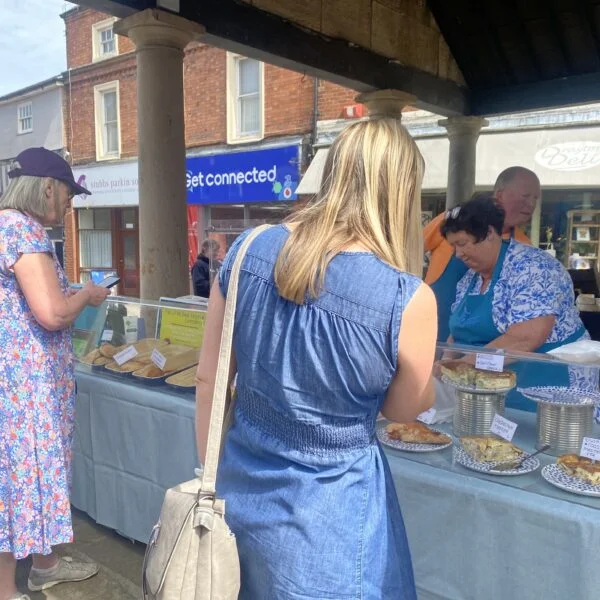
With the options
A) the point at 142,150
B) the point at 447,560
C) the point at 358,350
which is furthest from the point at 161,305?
the point at 358,350

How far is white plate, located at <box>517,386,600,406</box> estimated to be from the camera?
6.38 feet

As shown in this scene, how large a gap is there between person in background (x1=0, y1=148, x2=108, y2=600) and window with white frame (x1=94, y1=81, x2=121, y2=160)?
14327 mm

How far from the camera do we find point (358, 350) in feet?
3.92

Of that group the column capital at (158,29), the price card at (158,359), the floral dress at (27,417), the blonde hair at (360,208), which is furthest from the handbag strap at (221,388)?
the column capital at (158,29)

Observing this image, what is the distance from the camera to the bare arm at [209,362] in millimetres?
1373

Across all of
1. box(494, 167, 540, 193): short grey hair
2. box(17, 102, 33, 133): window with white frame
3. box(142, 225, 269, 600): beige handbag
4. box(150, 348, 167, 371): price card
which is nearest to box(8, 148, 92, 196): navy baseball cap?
box(150, 348, 167, 371): price card

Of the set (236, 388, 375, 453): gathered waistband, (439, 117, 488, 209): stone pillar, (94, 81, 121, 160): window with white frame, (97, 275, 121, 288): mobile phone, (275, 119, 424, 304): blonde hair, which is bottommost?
(236, 388, 375, 453): gathered waistband

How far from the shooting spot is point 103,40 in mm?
16094

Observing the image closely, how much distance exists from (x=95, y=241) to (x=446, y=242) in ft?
50.8

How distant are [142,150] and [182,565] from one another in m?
3.73

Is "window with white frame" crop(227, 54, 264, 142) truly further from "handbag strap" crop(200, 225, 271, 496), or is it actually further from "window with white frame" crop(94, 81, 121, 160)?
"handbag strap" crop(200, 225, 271, 496)

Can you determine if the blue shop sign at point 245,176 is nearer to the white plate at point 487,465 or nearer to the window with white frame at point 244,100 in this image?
the window with white frame at point 244,100

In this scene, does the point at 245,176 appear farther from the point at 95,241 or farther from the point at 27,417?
the point at 27,417

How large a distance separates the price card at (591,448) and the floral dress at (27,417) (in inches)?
79.3
